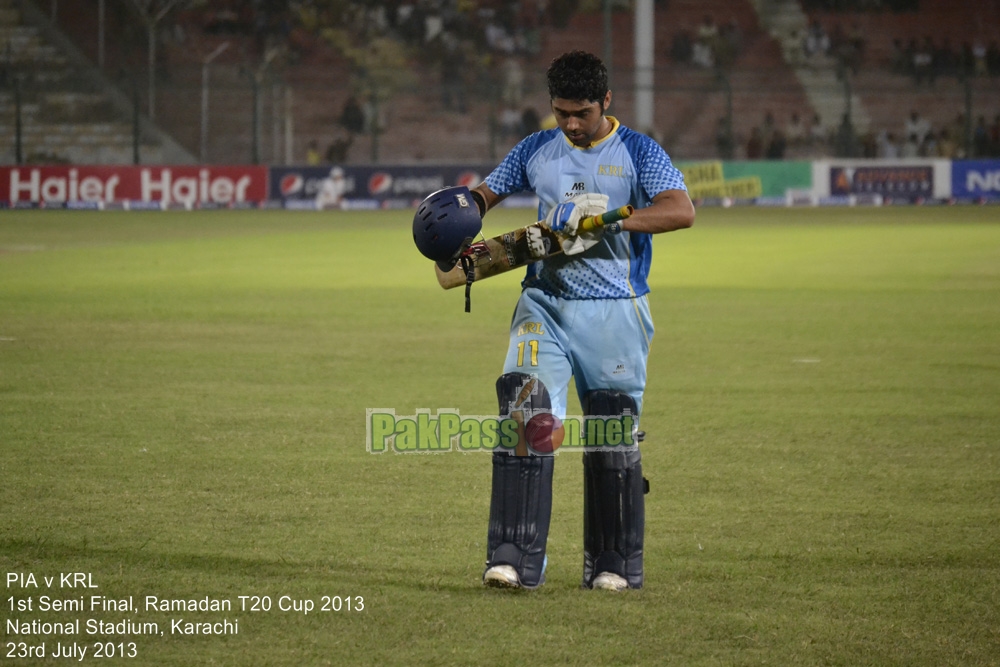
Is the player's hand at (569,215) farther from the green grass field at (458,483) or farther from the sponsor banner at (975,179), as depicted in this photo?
the sponsor banner at (975,179)

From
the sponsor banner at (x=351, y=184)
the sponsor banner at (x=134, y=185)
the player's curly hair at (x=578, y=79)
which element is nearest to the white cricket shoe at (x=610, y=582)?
the player's curly hair at (x=578, y=79)

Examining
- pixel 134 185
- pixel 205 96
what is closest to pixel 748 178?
pixel 205 96

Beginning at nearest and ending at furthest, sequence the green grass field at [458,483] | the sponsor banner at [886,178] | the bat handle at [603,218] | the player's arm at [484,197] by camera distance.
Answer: the green grass field at [458,483] → the bat handle at [603,218] → the player's arm at [484,197] → the sponsor banner at [886,178]

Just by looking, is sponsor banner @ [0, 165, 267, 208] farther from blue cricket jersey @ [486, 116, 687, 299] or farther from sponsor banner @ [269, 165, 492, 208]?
blue cricket jersey @ [486, 116, 687, 299]

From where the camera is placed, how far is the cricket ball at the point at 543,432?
5.39 meters

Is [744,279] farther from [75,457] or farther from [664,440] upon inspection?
[75,457]

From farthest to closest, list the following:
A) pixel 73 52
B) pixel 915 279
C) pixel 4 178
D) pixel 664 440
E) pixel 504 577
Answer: pixel 73 52, pixel 4 178, pixel 915 279, pixel 664 440, pixel 504 577

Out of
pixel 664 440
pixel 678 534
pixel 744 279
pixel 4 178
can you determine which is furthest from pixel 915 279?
pixel 4 178

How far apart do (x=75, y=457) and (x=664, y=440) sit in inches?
132

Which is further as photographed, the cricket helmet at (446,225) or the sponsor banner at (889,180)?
the sponsor banner at (889,180)

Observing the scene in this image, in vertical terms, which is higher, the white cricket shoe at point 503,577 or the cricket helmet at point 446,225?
the cricket helmet at point 446,225

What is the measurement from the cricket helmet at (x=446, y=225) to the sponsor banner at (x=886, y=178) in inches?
1245

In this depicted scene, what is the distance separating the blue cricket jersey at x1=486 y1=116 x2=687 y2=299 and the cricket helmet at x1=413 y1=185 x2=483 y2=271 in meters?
0.31

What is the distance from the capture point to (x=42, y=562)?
570 centimetres
